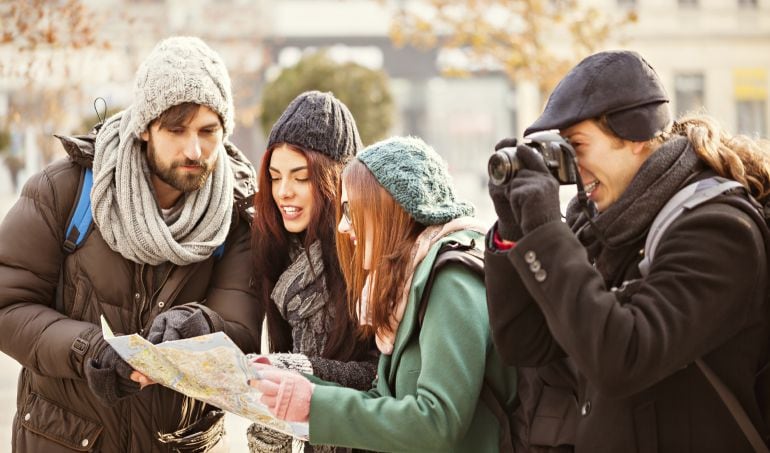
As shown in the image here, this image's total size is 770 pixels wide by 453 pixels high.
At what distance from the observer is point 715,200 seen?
221 cm

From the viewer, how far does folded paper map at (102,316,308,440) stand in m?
2.60

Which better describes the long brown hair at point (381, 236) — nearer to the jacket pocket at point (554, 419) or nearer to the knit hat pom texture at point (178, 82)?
the jacket pocket at point (554, 419)

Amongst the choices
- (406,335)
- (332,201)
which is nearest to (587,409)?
(406,335)

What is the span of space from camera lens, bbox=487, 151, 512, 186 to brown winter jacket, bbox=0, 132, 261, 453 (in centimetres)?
133

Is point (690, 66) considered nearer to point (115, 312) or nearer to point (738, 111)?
point (738, 111)

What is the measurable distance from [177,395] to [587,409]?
5.32 ft

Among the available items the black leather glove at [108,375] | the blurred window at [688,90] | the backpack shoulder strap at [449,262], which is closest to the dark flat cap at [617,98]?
the backpack shoulder strap at [449,262]

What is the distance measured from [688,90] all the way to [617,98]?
3448 centimetres

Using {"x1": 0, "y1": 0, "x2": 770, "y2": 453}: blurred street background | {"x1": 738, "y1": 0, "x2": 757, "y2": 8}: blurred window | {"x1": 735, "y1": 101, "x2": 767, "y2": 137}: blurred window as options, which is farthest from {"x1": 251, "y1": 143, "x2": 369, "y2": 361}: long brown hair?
{"x1": 738, "y1": 0, "x2": 757, "y2": 8}: blurred window

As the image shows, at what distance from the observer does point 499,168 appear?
91.5 inches

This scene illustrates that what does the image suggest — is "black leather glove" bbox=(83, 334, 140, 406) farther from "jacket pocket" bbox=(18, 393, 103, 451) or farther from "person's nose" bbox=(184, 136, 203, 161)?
"person's nose" bbox=(184, 136, 203, 161)

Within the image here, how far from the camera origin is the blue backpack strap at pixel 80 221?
3355 millimetres

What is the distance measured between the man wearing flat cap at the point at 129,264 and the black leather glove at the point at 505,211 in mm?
1204

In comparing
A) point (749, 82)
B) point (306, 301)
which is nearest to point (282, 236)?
point (306, 301)
